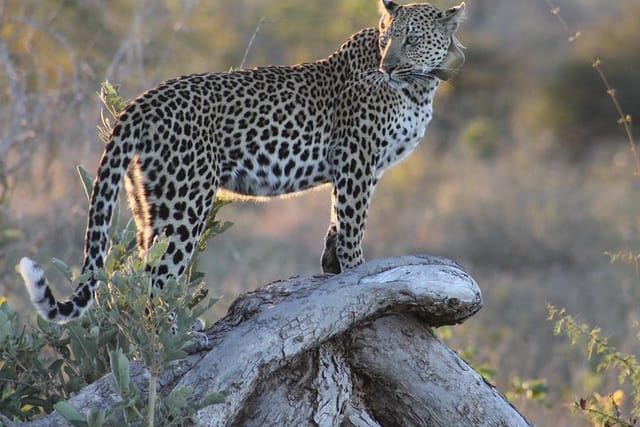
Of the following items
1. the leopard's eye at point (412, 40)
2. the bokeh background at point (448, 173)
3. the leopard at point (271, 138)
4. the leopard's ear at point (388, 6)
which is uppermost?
the leopard's ear at point (388, 6)

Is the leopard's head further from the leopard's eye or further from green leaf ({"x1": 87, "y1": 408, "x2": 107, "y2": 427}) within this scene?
green leaf ({"x1": 87, "y1": 408, "x2": 107, "y2": 427})

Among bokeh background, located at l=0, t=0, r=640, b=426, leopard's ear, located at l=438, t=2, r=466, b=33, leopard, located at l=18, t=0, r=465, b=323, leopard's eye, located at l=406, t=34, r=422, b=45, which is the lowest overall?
bokeh background, located at l=0, t=0, r=640, b=426

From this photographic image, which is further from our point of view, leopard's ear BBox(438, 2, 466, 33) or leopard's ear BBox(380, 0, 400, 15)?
leopard's ear BBox(380, 0, 400, 15)

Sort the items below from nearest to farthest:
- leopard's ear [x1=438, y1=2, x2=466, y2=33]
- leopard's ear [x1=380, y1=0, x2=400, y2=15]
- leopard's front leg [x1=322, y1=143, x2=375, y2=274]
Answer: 1. leopard's front leg [x1=322, y1=143, x2=375, y2=274]
2. leopard's ear [x1=438, y1=2, x2=466, y2=33]
3. leopard's ear [x1=380, y1=0, x2=400, y2=15]

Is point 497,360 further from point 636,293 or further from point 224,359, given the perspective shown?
point 224,359

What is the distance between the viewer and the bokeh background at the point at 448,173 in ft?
34.5

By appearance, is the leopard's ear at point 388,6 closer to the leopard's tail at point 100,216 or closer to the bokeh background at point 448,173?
the bokeh background at point 448,173

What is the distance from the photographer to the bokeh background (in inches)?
A: 414

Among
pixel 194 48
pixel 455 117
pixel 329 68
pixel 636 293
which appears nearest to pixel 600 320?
pixel 636 293

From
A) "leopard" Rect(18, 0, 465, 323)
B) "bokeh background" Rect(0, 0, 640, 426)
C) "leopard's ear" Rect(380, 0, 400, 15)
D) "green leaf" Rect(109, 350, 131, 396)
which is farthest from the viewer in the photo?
"bokeh background" Rect(0, 0, 640, 426)

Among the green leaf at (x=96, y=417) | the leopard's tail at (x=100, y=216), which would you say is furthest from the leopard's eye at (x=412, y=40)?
the green leaf at (x=96, y=417)

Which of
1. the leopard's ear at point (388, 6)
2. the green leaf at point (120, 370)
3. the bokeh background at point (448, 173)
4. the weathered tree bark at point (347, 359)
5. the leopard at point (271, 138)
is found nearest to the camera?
the green leaf at point (120, 370)

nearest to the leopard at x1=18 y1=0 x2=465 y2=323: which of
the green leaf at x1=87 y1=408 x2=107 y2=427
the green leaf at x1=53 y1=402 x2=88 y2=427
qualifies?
the green leaf at x1=53 y1=402 x2=88 y2=427

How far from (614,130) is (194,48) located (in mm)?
8771
